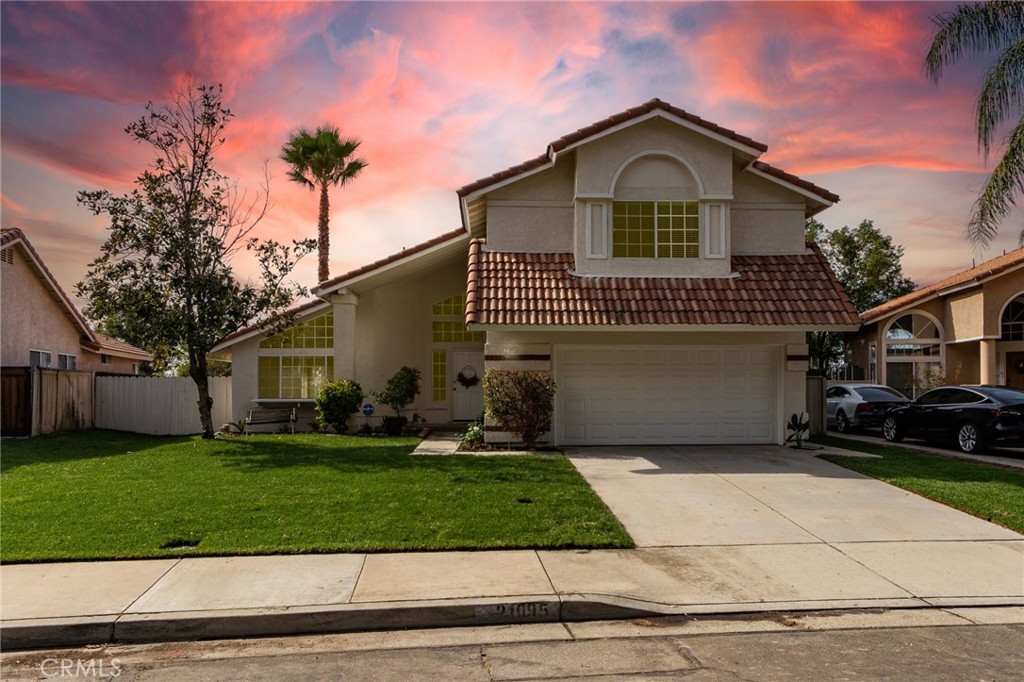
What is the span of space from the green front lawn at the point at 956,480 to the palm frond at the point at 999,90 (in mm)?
6048

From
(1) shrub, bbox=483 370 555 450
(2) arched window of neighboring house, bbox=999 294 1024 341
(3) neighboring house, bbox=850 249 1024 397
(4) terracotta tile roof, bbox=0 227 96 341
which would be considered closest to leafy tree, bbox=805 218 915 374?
(3) neighboring house, bbox=850 249 1024 397

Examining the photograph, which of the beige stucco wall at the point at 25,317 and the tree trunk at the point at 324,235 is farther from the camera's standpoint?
the tree trunk at the point at 324,235

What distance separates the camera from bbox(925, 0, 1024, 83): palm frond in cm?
1370

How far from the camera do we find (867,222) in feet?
121

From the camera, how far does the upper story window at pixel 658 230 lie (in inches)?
617

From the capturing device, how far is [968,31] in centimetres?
1392

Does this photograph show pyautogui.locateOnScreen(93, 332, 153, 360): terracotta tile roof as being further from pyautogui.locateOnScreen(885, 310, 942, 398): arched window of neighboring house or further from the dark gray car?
pyautogui.locateOnScreen(885, 310, 942, 398): arched window of neighboring house

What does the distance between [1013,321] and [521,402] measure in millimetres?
20549

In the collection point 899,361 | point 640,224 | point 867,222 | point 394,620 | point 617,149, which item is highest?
point 867,222

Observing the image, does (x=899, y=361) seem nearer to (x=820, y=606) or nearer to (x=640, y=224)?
(x=640, y=224)

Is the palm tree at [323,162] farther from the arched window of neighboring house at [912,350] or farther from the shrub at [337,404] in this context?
the arched window of neighboring house at [912,350]

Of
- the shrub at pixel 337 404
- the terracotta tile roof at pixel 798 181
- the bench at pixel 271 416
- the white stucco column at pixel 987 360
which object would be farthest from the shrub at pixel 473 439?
the white stucco column at pixel 987 360

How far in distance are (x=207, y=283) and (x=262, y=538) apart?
31.0 feet

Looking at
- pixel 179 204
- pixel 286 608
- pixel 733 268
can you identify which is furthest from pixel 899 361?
pixel 286 608
